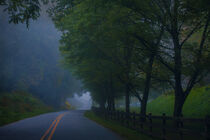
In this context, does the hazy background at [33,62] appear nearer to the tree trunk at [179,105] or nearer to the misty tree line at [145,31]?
the misty tree line at [145,31]

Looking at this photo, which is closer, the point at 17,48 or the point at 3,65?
the point at 3,65

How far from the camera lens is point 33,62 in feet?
161

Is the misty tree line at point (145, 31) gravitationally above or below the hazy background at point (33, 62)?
below

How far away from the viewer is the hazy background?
4234cm

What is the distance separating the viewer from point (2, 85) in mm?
40375

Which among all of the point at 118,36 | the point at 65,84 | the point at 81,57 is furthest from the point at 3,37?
the point at 118,36

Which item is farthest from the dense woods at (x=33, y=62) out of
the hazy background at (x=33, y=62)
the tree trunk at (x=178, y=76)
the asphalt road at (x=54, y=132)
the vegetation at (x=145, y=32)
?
the tree trunk at (x=178, y=76)

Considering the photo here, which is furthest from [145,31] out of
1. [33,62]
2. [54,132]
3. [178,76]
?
[33,62]

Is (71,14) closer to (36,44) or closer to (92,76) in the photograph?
(92,76)

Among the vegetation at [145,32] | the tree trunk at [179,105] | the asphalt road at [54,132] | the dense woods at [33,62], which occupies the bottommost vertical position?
the asphalt road at [54,132]

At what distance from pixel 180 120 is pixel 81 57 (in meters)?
11.3

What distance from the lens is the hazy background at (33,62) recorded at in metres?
42.3

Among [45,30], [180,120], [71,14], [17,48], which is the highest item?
[45,30]

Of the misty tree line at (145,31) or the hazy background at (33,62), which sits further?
the hazy background at (33,62)
